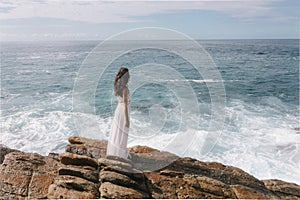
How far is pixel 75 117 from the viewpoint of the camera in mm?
18422

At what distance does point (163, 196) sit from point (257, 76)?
34.7 metres

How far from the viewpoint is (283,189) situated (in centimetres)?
661

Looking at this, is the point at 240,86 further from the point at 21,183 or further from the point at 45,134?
the point at 21,183

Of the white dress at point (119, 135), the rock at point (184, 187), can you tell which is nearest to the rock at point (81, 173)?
the white dress at point (119, 135)

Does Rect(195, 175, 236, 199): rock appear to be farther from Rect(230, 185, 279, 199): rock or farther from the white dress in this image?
the white dress

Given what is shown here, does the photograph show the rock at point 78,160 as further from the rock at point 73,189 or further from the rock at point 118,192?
the rock at point 118,192

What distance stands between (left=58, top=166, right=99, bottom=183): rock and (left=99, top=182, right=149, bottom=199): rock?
0.27m

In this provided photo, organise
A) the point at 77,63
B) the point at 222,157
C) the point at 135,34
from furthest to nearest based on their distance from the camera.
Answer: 1. the point at 77,63
2. the point at 222,157
3. the point at 135,34

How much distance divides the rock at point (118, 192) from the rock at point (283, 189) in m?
3.07

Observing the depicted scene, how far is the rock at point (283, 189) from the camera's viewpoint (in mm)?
6430

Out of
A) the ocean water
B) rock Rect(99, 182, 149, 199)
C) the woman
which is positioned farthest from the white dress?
the ocean water

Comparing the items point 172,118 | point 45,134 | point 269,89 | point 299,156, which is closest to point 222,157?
point 299,156

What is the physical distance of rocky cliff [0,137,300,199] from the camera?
5.16 meters

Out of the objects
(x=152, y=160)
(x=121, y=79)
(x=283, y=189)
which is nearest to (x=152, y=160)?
(x=152, y=160)
